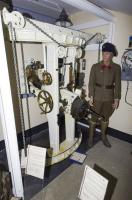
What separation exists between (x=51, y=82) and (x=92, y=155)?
133 centimetres

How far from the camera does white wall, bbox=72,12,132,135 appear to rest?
2455 mm

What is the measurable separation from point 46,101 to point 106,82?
3.41 feet

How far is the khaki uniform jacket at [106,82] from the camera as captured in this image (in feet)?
7.89

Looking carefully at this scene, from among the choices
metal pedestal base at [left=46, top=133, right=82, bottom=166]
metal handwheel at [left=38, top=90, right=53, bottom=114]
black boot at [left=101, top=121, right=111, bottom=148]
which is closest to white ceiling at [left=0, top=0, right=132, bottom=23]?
metal handwheel at [left=38, top=90, right=53, bottom=114]

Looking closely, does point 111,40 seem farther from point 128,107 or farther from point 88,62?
point 128,107

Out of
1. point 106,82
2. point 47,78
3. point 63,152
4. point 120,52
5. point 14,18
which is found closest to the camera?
point 14,18

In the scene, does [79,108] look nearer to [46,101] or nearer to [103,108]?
[46,101]

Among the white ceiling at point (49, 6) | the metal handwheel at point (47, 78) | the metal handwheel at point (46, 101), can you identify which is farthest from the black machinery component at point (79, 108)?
the white ceiling at point (49, 6)

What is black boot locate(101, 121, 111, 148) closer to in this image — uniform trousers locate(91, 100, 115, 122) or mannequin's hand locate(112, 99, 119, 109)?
uniform trousers locate(91, 100, 115, 122)

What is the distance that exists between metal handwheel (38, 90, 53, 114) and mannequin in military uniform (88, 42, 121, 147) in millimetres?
875

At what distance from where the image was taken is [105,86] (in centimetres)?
245

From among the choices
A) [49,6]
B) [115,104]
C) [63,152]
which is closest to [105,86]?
[115,104]

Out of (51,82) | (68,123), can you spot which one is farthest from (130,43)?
(68,123)

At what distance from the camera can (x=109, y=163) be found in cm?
222
